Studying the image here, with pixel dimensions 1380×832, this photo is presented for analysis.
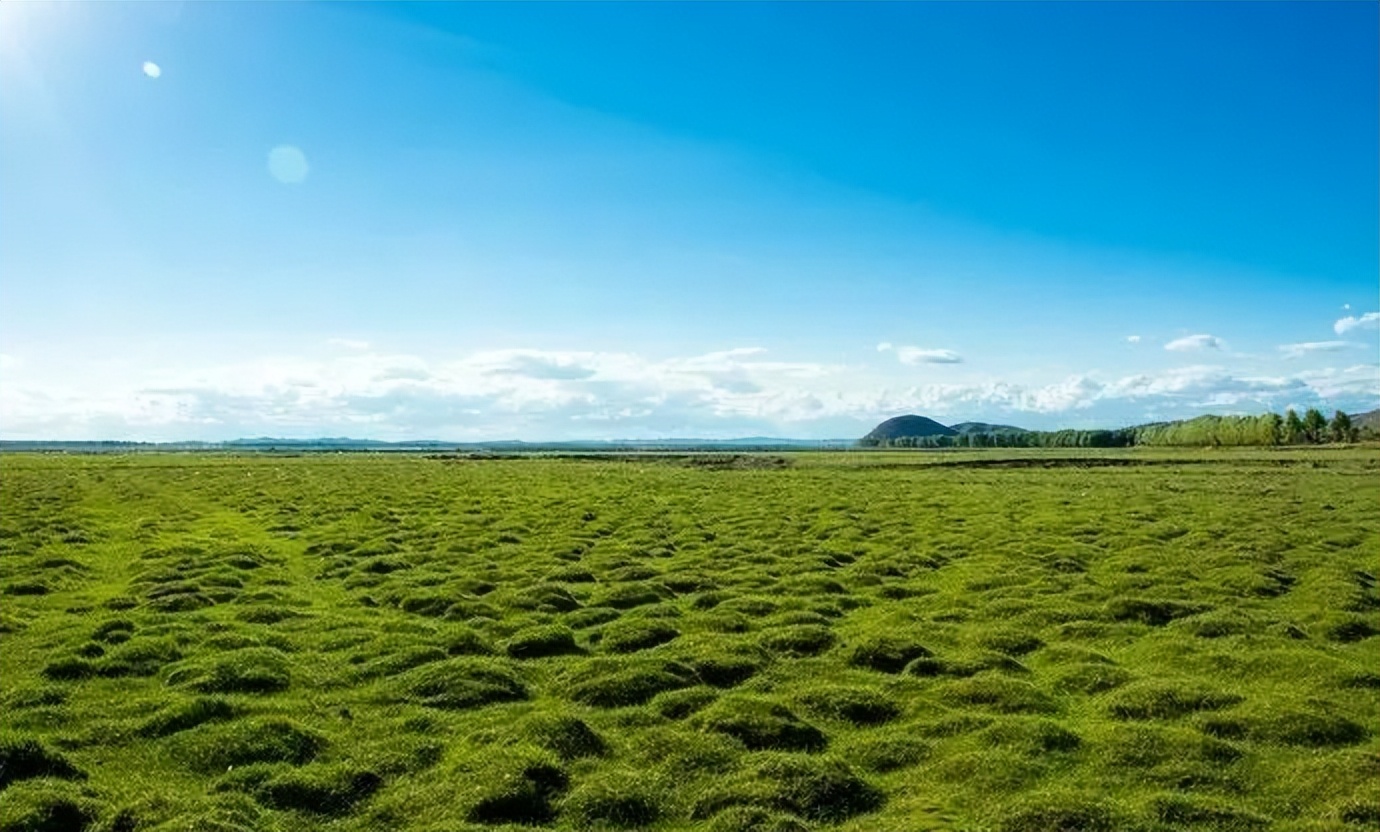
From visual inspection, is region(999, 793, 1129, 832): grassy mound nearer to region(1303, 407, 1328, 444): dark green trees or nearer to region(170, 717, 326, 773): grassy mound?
region(170, 717, 326, 773): grassy mound

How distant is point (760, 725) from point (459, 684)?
20.0 ft

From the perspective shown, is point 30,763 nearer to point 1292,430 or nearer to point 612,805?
point 612,805

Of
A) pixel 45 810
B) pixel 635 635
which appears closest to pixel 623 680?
pixel 635 635

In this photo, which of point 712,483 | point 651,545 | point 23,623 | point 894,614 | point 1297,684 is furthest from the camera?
point 712,483

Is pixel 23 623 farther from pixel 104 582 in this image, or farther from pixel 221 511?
pixel 221 511

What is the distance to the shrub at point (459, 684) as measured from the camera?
1705 centimetres

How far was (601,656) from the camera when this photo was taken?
64.9 feet

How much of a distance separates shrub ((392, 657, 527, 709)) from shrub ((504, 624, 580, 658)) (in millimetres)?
1528

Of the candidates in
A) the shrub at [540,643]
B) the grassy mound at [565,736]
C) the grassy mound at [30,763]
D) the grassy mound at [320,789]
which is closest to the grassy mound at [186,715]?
the grassy mound at [30,763]

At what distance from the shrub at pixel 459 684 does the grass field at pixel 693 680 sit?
0.09 meters

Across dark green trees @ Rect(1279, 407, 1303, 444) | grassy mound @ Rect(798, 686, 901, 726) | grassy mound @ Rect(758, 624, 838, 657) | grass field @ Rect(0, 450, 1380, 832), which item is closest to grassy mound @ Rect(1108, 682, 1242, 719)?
grass field @ Rect(0, 450, 1380, 832)

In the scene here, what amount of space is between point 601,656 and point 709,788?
6944mm

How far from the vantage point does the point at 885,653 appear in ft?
64.6

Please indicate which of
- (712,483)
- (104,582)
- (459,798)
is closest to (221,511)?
(104,582)
